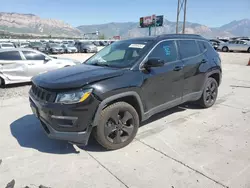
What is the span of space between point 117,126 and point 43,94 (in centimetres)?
120

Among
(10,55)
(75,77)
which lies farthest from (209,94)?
(10,55)

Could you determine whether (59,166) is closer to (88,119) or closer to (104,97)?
(88,119)

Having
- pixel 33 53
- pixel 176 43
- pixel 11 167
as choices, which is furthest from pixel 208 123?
pixel 33 53

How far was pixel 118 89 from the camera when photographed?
3311 mm

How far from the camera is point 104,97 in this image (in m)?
3.15

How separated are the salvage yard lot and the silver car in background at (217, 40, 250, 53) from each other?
25.9m

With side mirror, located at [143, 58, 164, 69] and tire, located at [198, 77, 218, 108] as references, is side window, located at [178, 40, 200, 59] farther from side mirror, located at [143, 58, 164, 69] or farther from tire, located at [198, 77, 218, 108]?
side mirror, located at [143, 58, 164, 69]

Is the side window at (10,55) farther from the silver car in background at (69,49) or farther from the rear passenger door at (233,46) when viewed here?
the rear passenger door at (233,46)

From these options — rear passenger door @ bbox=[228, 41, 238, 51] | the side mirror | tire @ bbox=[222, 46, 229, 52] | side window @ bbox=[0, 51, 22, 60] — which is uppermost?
the side mirror

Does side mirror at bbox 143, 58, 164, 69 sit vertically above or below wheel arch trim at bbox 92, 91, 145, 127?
above

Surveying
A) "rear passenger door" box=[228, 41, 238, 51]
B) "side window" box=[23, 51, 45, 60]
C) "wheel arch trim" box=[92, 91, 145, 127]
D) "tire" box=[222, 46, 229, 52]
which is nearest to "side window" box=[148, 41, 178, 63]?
"wheel arch trim" box=[92, 91, 145, 127]

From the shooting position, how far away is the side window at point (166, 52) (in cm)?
400

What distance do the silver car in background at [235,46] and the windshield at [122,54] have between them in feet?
89.2

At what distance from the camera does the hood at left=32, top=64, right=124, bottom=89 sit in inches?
122
